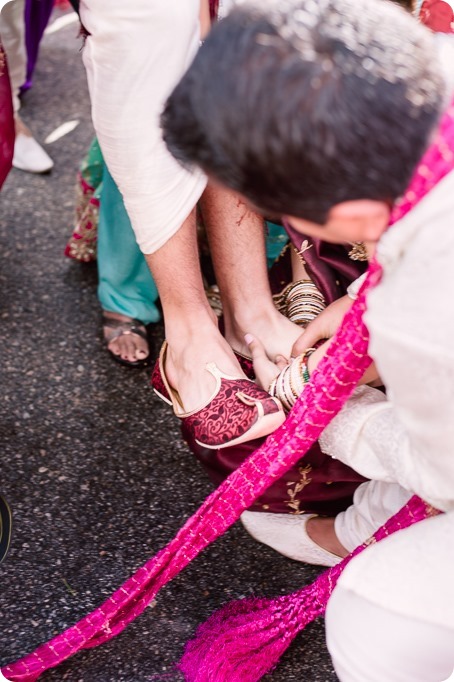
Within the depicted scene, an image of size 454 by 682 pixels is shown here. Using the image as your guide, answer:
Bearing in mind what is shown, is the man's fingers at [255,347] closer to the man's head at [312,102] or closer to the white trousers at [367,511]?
the white trousers at [367,511]

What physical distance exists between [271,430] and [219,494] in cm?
14

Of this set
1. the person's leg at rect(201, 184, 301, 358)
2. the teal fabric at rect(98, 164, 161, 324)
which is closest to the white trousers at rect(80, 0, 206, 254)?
the person's leg at rect(201, 184, 301, 358)

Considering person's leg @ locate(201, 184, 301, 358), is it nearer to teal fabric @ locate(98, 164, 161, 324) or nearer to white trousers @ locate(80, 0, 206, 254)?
white trousers @ locate(80, 0, 206, 254)

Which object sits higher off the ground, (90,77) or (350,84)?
(350,84)

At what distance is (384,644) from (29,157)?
171 cm

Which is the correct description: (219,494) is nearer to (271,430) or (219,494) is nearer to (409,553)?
(271,430)

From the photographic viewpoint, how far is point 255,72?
0.68m

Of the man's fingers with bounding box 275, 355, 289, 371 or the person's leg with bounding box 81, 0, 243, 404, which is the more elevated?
the person's leg with bounding box 81, 0, 243, 404

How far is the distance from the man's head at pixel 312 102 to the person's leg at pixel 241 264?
676mm

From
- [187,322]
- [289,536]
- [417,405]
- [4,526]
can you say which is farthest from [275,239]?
[417,405]

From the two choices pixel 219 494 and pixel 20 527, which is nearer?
pixel 219 494

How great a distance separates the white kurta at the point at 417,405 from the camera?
2.47 feet

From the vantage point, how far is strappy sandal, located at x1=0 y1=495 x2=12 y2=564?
136 cm

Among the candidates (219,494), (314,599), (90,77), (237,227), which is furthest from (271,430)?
(90,77)
